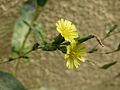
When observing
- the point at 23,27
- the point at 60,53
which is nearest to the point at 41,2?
the point at 23,27

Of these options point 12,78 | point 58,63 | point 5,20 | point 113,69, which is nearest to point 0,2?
point 5,20

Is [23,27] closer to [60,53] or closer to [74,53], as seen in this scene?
[60,53]

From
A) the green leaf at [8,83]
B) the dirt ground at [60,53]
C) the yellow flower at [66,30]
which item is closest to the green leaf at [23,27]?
the dirt ground at [60,53]

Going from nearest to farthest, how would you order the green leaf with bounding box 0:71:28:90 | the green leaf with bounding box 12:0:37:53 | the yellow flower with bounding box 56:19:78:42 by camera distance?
1. the yellow flower with bounding box 56:19:78:42
2. the green leaf with bounding box 0:71:28:90
3. the green leaf with bounding box 12:0:37:53

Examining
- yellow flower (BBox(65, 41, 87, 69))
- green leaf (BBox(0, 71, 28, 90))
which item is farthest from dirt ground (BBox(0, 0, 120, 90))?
yellow flower (BBox(65, 41, 87, 69))

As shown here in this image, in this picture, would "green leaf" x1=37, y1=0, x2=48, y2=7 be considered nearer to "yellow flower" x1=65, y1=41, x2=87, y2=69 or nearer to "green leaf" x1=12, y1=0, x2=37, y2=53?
"green leaf" x1=12, y1=0, x2=37, y2=53
